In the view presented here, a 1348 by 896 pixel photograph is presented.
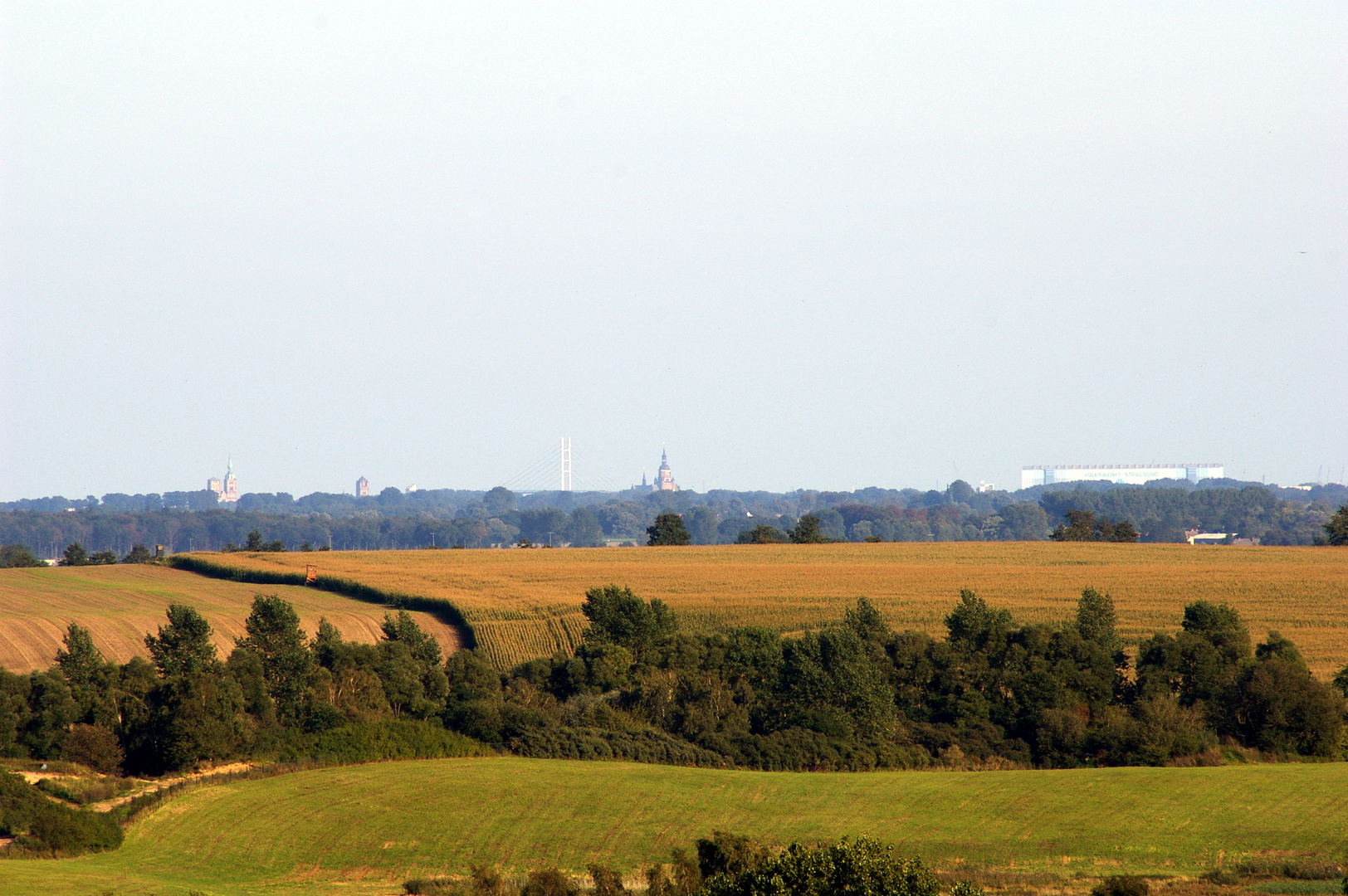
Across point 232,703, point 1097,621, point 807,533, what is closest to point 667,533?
point 807,533

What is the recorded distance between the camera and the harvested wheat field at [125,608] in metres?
69.6

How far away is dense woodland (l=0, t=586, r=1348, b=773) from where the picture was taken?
170 feet

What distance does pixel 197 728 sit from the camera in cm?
4934

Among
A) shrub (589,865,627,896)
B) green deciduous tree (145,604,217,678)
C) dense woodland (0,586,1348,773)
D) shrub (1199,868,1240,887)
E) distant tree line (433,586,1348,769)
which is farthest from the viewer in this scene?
green deciduous tree (145,604,217,678)

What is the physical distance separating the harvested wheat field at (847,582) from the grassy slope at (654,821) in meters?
25.1

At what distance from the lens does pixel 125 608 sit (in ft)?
276

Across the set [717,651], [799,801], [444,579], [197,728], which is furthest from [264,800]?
[444,579]

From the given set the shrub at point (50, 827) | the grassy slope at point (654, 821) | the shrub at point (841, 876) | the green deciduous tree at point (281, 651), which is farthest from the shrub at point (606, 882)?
the green deciduous tree at point (281, 651)

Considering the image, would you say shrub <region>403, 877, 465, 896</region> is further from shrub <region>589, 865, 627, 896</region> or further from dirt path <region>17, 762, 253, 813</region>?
dirt path <region>17, 762, 253, 813</region>

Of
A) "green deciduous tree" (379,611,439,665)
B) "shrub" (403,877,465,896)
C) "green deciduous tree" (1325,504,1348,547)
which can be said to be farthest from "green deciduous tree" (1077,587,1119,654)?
"green deciduous tree" (1325,504,1348,547)

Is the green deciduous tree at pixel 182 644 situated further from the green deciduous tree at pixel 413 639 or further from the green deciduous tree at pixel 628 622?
the green deciduous tree at pixel 628 622

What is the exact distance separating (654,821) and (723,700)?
59.1ft

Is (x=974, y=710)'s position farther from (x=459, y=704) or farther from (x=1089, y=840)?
(x=459, y=704)

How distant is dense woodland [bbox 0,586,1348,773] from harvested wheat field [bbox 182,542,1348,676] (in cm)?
1093
